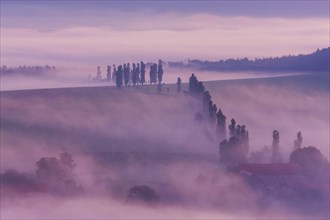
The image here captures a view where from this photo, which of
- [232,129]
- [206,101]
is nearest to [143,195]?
[232,129]

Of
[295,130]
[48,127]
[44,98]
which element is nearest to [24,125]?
[48,127]

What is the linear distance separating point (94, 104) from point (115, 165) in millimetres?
42487

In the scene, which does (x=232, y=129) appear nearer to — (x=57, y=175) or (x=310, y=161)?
(x=310, y=161)

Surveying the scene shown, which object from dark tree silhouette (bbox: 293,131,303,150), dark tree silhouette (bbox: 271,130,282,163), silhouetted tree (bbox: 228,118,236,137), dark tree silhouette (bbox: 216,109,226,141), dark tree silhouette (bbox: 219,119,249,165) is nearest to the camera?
dark tree silhouette (bbox: 219,119,249,165)

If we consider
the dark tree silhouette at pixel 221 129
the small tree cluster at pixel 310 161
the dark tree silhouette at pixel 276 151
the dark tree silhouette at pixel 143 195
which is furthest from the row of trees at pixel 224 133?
the dark tree silhouette at pixel 143 195

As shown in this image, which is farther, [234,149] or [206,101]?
[206,101]

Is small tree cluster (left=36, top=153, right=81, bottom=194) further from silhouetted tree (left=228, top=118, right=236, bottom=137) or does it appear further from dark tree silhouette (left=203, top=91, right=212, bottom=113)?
dark tree silhouette (left=203, top=91, right=212, bottom=113)

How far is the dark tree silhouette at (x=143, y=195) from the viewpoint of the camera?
3813 inches

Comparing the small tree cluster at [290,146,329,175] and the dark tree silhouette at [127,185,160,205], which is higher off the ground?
the small tree cluster at [290,146,329,175]

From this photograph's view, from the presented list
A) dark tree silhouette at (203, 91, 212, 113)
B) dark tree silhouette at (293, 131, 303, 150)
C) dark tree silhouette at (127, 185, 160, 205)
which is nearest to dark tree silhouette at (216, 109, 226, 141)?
dark tree silhouette at (203, 91, 212, 113)

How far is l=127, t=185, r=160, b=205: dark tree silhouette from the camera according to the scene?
96.8 metres

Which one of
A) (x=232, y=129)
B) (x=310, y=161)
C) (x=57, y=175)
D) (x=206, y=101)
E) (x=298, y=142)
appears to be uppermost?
(x=206, y=101)

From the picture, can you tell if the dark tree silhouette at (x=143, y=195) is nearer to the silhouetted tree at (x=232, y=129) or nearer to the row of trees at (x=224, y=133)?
the row of trees at (x=224, y=133)

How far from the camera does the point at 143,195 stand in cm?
9856
